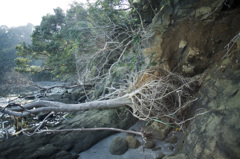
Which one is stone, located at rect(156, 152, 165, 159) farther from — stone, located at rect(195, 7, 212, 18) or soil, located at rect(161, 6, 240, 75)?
stone, located at rect(195, 7, 212, 18)

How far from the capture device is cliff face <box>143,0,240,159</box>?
2035mm

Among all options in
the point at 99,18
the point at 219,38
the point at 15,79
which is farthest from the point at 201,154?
the point at 15,79

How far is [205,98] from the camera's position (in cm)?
290

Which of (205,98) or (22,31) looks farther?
(22,31)

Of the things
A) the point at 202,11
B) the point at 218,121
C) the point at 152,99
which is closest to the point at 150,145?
the point at 152,99

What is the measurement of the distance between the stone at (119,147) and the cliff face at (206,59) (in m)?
1.21

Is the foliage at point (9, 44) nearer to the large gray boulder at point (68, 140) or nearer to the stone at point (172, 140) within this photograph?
the large gray boulder at point (68, 140)

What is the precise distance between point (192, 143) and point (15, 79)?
714cm

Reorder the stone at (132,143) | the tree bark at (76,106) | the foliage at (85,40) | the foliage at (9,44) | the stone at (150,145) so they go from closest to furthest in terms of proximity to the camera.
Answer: the stone at (150,145) < the stone at (132,143) < the tree bark at (76,106) < the foliage at (85,40) < the foliage at (9,44)

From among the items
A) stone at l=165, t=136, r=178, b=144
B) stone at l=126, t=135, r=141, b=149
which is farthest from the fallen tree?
stone at l=126, t=135, r=141, b=149

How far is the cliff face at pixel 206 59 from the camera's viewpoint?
6.68 ft

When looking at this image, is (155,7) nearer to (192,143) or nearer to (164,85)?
(164,85)

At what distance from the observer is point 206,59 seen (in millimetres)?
3660

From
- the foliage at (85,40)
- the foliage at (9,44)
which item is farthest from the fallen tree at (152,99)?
the foliage at (9,44)
